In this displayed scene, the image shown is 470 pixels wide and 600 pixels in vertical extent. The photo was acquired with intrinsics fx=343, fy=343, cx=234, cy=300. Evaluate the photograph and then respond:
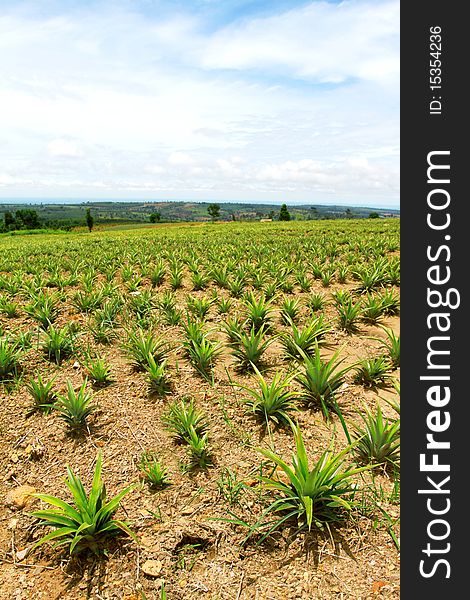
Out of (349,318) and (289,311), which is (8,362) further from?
(349,318)

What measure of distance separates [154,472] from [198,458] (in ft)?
1.12

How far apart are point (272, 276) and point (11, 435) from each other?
16.8 ft

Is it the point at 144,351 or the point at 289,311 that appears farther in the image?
the point at 289,311

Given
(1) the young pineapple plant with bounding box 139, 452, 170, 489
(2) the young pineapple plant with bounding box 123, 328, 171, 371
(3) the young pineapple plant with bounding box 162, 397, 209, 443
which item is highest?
(2) the young pineapple plant with bounding box 123, 328, 171, 371

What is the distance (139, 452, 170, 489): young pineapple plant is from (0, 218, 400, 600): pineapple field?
0.01 metres

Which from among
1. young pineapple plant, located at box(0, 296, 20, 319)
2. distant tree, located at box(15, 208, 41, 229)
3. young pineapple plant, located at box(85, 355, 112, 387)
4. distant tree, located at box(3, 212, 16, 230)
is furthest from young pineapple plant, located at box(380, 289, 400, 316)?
distant tree, located at box(15, 208, 41, 229)

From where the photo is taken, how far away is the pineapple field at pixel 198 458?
1883 millimetres

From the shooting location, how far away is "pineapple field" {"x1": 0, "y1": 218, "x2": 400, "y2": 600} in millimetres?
1883

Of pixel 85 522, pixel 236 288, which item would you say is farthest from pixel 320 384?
pixel 236 288

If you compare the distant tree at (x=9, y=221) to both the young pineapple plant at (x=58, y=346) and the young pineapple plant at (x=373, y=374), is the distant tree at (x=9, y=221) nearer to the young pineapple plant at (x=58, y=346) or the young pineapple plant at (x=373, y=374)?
the young pineapple plant at (x=58, y=346)

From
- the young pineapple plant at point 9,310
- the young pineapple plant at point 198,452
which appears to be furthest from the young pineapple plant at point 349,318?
the young pineapple plant at point 9,310

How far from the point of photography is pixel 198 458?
2.58 metres

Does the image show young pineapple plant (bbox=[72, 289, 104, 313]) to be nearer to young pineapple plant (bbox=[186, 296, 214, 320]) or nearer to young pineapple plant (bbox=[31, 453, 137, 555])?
young pineapple plant (bbox=[186, 296, 214, 320])

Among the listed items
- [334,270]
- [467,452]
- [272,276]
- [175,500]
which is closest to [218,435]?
[175,500]
